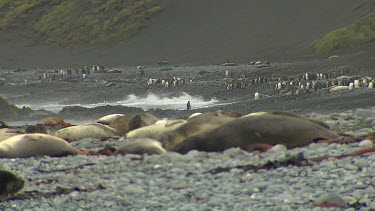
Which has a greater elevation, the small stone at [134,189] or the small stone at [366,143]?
the small stone at [366,143]

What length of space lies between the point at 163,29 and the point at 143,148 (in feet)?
170

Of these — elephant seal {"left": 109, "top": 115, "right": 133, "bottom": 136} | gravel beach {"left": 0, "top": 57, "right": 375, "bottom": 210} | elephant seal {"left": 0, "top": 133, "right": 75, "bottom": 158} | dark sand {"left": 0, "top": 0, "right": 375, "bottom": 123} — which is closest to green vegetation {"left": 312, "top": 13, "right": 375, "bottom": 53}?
dark sand {"left": 0, "top": 0, "right": 375, "bottom": 123}

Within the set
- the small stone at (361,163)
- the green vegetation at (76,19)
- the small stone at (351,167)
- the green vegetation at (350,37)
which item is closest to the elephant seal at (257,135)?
the small stone at (361,163)

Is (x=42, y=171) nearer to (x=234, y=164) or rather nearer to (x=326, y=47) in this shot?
(x=234, y=164)

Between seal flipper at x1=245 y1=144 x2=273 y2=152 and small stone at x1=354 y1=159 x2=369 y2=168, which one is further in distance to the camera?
seal flipper at x1=245 y1=144 x2=273 y2=152

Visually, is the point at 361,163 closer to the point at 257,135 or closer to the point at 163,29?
the point at 257,135

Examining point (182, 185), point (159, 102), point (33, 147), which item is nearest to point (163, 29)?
point (159, 102)

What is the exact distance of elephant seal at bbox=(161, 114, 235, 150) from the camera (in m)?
8.17

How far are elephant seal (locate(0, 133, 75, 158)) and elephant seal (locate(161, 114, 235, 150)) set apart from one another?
1186 millimetres

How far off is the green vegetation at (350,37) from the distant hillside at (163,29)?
93 centimetres

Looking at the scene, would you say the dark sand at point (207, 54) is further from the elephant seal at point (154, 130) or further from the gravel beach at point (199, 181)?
the gravel beach at point (199, 181)

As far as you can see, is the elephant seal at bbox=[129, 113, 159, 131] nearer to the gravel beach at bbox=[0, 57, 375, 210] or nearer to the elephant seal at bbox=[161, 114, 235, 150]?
the gravel beach at bbox=[0, 57, 375, 210]

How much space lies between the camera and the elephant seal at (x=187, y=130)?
8.17 m

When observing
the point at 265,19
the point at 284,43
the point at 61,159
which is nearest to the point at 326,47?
the point at 284,43
